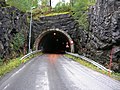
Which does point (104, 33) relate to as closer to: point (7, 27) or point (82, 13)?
point (7, 27)

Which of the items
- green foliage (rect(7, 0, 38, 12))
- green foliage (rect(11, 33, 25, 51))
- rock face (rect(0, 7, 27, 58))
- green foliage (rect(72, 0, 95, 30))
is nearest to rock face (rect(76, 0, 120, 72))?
green foliage (rect(72, 0, 95, 30))

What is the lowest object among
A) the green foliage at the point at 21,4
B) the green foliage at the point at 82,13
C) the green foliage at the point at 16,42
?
the green foliage at the point at 16,42

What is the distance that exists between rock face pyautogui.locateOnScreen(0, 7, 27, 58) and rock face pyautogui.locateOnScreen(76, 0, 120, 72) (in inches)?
330

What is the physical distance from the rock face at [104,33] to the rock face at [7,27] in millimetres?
8392

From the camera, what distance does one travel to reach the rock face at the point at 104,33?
21.5 meters

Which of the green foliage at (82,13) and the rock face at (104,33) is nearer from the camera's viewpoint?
the rock face at (104,33)

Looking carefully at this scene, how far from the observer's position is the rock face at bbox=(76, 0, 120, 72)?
847 inches

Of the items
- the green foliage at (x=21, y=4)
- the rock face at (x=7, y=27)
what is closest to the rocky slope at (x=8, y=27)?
the rock face at (x=7, y=27)

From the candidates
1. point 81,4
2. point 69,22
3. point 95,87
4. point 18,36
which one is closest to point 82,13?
point 81,4

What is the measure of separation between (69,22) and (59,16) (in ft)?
6.64

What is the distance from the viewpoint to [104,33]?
23797 millimetres

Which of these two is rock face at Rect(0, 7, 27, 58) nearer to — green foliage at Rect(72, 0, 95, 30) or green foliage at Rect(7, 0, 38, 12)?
green foliage at Rect(7, 0, 38, 12)

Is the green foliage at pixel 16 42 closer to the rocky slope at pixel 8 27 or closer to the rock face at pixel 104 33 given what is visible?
the rocky slope at pixel 8 27

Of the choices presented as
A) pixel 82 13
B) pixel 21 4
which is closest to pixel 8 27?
pixel 82 13
